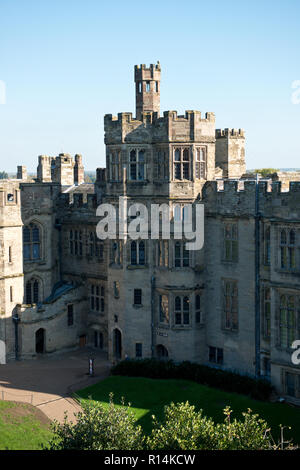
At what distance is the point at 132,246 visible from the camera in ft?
132

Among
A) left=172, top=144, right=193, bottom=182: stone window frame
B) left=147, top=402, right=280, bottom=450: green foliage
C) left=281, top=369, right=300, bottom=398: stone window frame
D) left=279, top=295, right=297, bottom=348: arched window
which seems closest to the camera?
left=147, top=402, right=280, bottom=450: green foliage

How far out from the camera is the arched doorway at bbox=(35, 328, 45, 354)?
4512 cm

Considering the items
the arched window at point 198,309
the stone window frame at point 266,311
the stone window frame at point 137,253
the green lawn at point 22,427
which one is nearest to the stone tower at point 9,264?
the green lawn at point 22,427

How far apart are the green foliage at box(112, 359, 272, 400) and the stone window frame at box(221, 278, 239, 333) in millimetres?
2795

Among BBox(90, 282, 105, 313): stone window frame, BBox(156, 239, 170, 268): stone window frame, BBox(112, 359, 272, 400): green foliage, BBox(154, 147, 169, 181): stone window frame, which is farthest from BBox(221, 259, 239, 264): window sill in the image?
BBox(90, 282, 105, 313): stone window frame

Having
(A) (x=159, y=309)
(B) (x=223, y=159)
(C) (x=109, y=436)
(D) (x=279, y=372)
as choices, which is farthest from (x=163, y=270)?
(C) (x=109, y=436)

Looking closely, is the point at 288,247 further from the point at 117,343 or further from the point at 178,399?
the point at 117,343

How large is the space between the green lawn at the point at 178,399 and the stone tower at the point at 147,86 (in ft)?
58.9

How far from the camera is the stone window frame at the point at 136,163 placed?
130ft

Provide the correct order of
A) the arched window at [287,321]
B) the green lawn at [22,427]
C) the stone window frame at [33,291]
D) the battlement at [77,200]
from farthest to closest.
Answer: the stone window frame at [33,291]
the battlement at [77,200]
the arched window at [287,321]
the green lawn at [22,427]

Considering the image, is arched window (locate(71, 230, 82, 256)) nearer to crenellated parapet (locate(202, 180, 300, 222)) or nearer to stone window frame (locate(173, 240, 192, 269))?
stone window frame (locate(173, 240, 192, 269))

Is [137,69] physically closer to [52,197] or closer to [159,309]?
[52,197]

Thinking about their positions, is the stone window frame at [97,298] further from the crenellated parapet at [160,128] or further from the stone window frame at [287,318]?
the stone window frame at [287,318]
